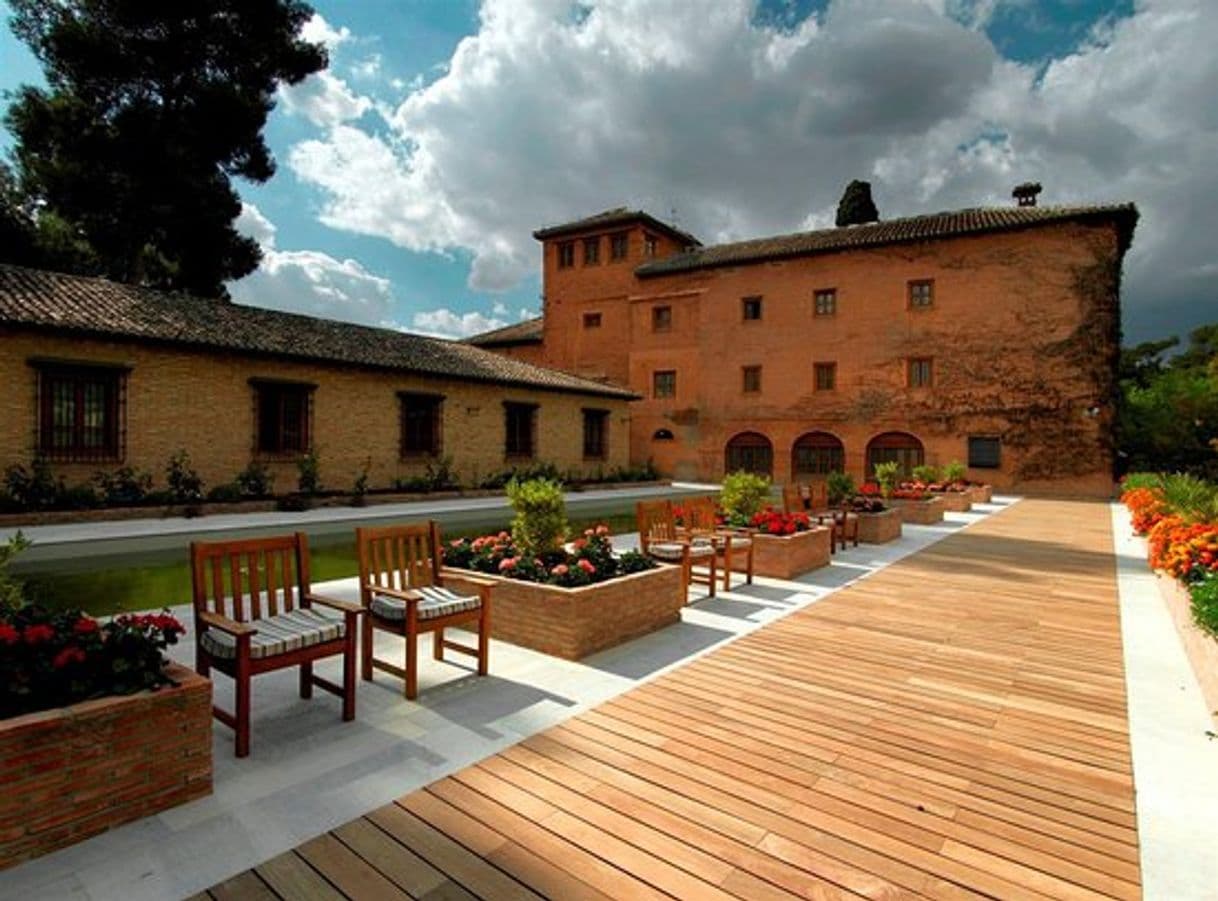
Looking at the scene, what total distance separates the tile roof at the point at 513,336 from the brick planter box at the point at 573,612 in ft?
106

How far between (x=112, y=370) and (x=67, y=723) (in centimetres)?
1392

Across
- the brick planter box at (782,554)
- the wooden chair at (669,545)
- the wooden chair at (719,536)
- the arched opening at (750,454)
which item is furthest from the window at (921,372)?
the wooden chair at (669,545)

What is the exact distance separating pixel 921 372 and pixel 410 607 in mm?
26785

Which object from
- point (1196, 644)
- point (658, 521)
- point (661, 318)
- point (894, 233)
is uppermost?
point (894, 233)

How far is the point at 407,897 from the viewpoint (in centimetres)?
227

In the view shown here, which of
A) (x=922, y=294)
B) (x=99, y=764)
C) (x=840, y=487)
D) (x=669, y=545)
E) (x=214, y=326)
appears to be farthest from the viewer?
(x=922, y=294)

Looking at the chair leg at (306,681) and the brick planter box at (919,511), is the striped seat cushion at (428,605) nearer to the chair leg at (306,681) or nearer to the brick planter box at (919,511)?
the chair leg at (306,681)

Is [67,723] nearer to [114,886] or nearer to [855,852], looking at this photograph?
[114,886]

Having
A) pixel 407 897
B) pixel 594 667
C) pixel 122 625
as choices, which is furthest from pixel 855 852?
pixel 122 625

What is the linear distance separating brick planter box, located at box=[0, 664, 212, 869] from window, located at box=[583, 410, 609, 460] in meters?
22.2

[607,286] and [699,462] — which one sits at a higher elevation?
[607,286]

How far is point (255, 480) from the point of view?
15.1m

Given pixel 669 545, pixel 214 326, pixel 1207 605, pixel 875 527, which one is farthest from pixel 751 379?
pixel 1207 605

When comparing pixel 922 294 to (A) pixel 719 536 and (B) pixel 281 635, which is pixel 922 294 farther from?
(B) pixel 281 635
